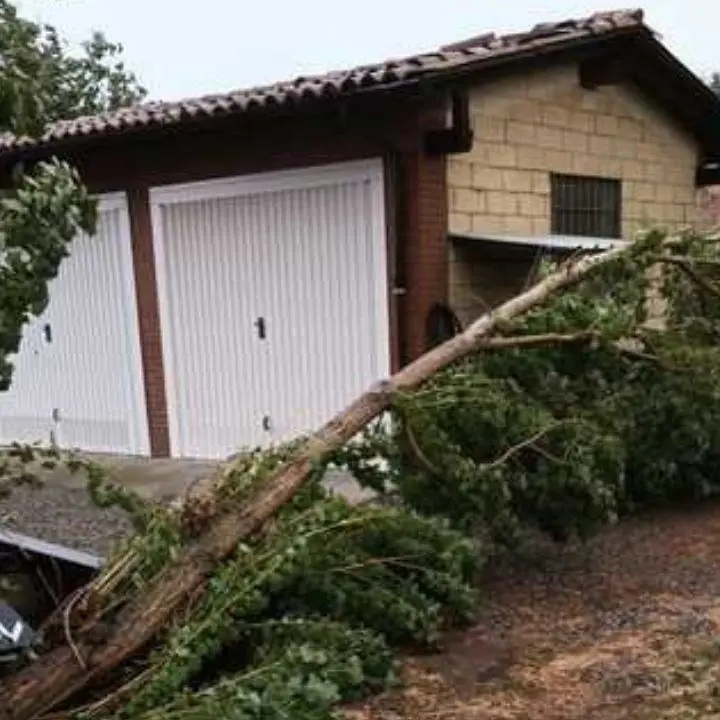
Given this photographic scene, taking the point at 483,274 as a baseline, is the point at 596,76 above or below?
above

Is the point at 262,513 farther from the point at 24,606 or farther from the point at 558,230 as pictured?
the point at 558,230

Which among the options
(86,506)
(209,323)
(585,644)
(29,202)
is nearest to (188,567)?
(29,202)

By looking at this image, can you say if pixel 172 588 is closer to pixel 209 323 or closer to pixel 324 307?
pixel 324 307

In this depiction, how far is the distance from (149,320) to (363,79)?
3909 mm

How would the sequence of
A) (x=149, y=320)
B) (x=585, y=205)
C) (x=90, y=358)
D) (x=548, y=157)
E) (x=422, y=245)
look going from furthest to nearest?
(x=90, y=358)
(x=149, y=320)
(x=585, y=205)
(x=548, y=157)
(x=422, y=245)

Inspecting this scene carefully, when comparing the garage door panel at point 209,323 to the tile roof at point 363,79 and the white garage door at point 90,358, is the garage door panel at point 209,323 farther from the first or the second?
the tile roof at point 363,79

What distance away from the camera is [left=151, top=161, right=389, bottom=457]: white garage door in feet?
30.7

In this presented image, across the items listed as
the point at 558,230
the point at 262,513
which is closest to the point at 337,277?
the point at 558,230

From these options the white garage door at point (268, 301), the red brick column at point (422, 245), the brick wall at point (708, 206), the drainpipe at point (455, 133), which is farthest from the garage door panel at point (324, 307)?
the brick wall at point (708, 206)

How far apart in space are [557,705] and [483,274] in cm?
548

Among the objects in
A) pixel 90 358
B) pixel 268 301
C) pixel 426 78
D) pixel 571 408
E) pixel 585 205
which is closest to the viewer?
pixel 571 408

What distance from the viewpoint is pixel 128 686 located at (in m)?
4.06

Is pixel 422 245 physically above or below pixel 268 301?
above

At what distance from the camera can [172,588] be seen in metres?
4.48
